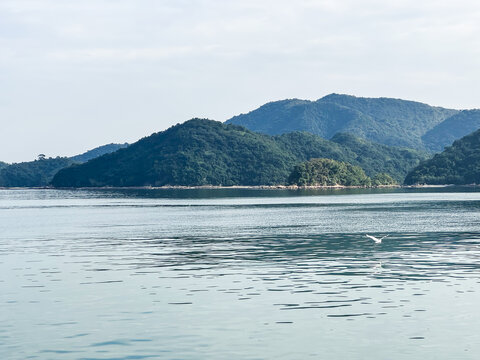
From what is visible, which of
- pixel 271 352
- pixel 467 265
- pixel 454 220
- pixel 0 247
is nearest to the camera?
pixel 271 352

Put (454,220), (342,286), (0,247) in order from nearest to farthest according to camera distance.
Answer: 1. (342,286)
2. (0,247)
3. (454,220)

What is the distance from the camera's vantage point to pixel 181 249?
236 feet

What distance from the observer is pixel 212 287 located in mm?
45531

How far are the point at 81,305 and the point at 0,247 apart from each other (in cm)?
4207

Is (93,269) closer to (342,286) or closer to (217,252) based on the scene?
(217,252)

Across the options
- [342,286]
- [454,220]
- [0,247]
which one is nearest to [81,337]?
[342,286]

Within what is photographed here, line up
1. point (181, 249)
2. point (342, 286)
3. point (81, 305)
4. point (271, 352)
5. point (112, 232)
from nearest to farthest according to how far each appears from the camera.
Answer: point (271, 352) < point (81, 305) < point (342, 286) < point (181, 249) < point (112, 232)

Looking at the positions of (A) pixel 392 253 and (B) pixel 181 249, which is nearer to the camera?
(A) pixel 392 253

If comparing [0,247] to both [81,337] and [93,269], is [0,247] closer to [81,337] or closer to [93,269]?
[93,269]

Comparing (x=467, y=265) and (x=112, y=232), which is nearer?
(x=467, y=265)

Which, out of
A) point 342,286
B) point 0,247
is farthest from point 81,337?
point 0,247

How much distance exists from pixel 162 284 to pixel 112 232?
169 feet

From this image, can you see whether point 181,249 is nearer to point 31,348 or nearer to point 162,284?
point 162,284

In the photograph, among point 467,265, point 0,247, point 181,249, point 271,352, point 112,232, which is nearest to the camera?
point 271,352
